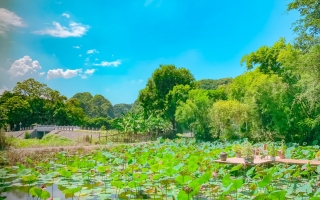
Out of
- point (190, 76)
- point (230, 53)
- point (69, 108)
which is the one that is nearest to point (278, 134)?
point (230, 53)

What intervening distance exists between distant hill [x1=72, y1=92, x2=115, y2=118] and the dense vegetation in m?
20.8

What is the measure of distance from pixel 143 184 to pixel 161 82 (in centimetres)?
2289

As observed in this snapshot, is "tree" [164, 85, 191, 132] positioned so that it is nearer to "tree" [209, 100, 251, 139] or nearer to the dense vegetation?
the dense vegetation

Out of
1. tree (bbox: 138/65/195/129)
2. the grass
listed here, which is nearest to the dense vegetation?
tree (bbox: 138/65/195/129)

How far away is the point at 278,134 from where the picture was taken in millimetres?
15984

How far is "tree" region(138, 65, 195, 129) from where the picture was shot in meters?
27.6

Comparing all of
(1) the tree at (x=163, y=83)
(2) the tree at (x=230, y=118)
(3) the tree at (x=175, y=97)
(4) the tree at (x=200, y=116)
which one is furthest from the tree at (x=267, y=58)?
(1) the tree at (x=163, y=83)

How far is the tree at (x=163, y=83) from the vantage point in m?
27.6

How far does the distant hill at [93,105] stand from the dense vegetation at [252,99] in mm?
20807

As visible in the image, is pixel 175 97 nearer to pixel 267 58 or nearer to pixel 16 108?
pixel 267 58

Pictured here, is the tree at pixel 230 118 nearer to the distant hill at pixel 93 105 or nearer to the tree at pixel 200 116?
the tree at pixel 200 116

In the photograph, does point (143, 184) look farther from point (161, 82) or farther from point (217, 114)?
point (161, 82)

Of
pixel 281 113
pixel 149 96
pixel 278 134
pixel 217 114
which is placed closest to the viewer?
pixel 281 113

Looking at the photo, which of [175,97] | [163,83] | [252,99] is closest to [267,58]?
[252,99]
